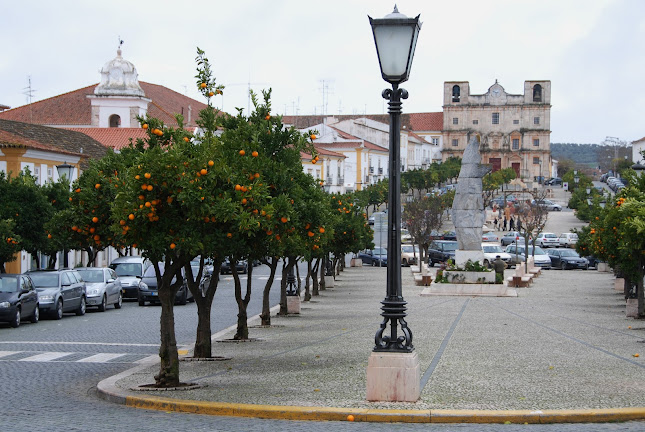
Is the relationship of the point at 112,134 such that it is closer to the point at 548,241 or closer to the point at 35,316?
the point at 548,241

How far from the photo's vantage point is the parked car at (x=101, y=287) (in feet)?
103

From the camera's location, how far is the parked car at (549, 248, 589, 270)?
60188mm

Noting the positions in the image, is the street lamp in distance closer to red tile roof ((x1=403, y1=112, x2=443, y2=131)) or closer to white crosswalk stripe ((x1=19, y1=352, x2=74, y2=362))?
white crosswalk stripe ((x1=19, y1=352, x2=74, y2=362))

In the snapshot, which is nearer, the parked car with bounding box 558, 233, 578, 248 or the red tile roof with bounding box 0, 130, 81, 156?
the red tile roof with bounding box 0, 130, 81, 156

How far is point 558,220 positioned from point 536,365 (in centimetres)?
8242

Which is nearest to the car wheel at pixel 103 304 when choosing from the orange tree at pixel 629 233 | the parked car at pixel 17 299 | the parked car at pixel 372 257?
the parked car at pixel 17 299

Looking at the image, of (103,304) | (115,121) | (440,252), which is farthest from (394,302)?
(115,121)

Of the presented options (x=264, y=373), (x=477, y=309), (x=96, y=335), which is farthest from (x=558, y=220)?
(x=264, y=373)

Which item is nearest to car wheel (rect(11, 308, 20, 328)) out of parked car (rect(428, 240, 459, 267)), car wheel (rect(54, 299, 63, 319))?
car wheel (rect(54, 299, 63, 319))

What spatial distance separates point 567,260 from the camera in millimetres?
60625

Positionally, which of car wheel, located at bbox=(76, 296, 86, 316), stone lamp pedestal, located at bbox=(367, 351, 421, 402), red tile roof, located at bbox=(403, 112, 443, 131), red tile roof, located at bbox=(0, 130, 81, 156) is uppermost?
red tile roof, located at bbox=(403, 112, 443, 131)

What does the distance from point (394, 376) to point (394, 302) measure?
90 cm

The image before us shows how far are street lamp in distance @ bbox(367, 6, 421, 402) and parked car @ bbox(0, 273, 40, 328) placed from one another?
590 inches

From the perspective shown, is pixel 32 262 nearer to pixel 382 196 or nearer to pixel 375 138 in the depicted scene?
pixel 382 196
